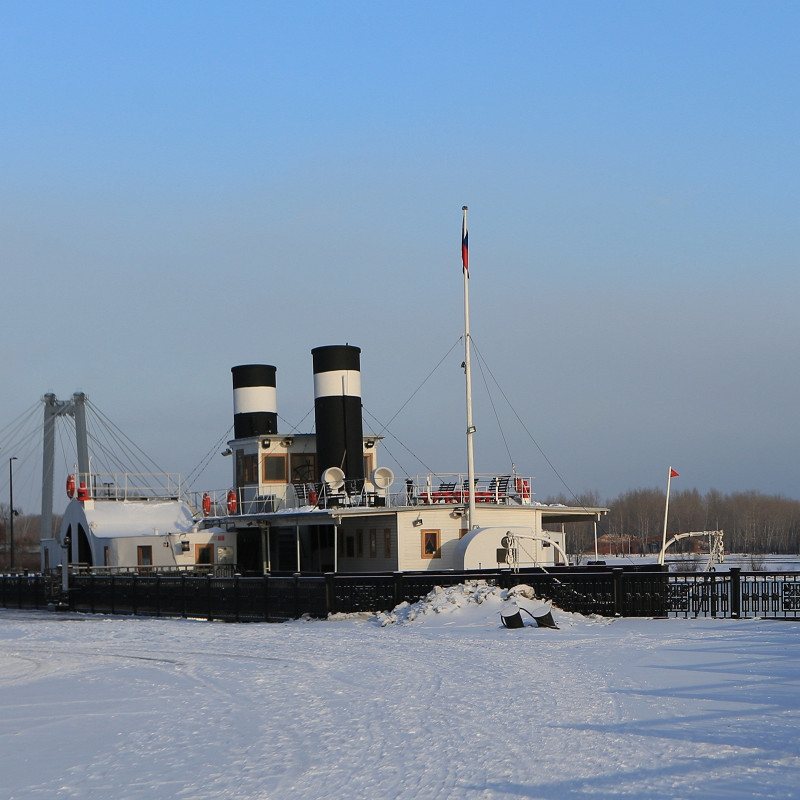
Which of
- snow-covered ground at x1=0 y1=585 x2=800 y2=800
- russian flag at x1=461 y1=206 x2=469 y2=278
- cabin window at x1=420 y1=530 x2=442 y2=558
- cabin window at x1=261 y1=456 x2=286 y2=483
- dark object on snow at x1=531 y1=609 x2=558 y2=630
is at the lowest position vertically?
dark object on snow at x1=531 y1=609 x2=558 y2=630

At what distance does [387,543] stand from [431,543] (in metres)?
1.40

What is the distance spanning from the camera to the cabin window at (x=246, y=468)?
39666 mm

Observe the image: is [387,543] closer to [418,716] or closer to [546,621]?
[546,621]

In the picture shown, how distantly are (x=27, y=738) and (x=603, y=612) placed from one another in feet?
49.3

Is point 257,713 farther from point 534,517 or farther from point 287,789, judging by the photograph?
point 534,517

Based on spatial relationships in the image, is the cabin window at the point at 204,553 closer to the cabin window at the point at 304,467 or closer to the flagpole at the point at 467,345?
the cabin window at the point at 304,467

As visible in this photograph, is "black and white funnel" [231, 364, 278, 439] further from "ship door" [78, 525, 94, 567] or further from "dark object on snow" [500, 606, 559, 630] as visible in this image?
"dark object on snow" [500, 606, 559, 630]

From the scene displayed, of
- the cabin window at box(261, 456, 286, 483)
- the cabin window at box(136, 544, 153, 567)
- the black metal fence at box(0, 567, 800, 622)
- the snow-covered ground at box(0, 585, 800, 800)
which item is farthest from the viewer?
the cabin window at box(261, 456, 286, 483)

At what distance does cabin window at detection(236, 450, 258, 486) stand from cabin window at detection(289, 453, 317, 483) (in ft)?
4.52

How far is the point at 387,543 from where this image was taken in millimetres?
33656

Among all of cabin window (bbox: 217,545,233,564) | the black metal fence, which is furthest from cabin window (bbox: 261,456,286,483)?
the black metal fence

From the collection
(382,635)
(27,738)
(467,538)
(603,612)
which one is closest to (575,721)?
(27,738)

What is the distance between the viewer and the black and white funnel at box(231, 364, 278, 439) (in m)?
42.4

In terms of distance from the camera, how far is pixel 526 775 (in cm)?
855
